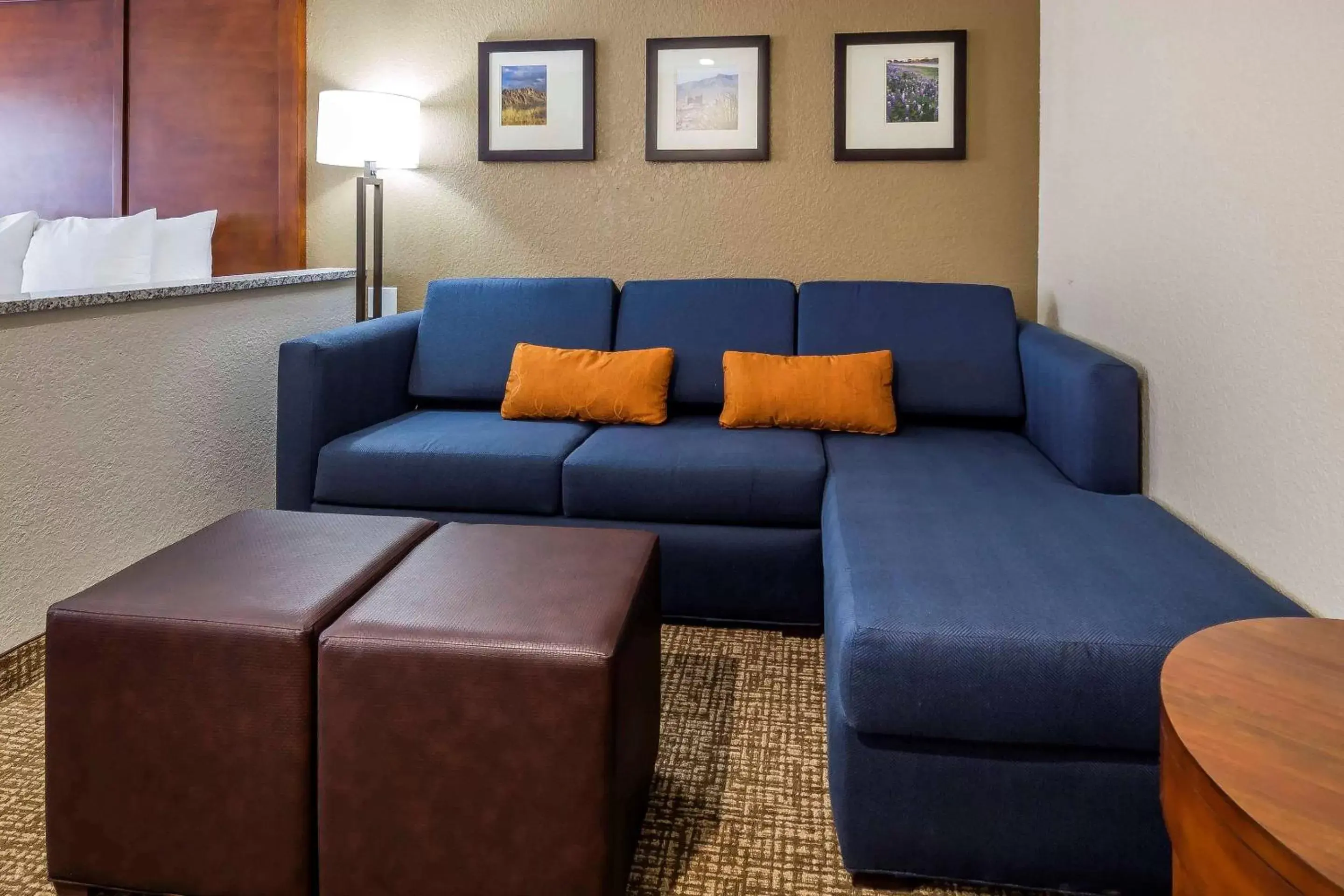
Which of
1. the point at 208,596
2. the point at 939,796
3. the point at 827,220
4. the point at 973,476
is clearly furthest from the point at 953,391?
the point at 208,596

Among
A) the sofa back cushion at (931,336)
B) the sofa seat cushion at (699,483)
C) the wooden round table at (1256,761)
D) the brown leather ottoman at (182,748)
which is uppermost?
the sofa back cushion at (931,336)

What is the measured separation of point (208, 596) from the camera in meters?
1.32

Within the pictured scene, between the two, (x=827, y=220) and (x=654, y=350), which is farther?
(x=827, y=220)

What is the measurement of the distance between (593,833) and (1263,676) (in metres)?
0.77

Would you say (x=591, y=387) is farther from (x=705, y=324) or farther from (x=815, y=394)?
(x=815, y=394)

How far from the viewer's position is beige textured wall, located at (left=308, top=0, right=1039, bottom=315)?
3.00 m

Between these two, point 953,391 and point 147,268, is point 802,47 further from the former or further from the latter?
point 147,268

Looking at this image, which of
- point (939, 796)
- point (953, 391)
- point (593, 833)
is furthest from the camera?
point (953, 391)

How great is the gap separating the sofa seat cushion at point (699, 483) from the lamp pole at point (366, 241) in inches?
48.9

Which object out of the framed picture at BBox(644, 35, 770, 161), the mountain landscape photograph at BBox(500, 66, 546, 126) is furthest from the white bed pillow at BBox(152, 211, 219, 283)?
the framed picture at BBox(644, 35, 770, 161)

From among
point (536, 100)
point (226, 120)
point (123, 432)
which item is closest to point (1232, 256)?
point (536, 100)

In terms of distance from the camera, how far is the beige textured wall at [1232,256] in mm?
1387

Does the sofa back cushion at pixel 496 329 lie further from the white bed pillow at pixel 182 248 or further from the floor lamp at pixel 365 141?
the white bed pillow at pixel 182 248

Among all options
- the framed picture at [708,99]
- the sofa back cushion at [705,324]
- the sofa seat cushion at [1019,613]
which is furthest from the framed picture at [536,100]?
the sofa seat cushion at [1019,613]
